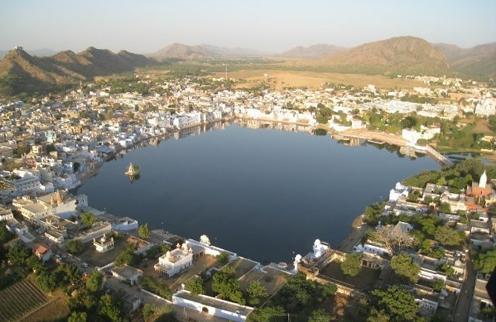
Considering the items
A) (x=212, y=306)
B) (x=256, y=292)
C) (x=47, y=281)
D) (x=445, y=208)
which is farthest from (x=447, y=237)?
(x=47, y=281)

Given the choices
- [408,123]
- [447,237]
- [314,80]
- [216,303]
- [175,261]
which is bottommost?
[216,303]

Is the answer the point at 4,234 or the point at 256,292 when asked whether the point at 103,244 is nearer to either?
the point at 4,234

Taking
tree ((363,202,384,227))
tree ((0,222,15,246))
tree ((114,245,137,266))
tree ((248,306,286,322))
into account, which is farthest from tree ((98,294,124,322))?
tree ((363,202,384,227))

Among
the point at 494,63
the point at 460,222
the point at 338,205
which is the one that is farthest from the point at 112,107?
the point at 494,63

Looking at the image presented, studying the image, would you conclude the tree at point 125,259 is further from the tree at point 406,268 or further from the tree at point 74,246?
the tree at point 406,268

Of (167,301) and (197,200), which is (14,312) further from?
(197,200)

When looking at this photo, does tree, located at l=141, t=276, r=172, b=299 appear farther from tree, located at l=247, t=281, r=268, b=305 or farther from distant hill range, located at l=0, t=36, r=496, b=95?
distant hill range, located at l=0, t=36, r=496, b=95
